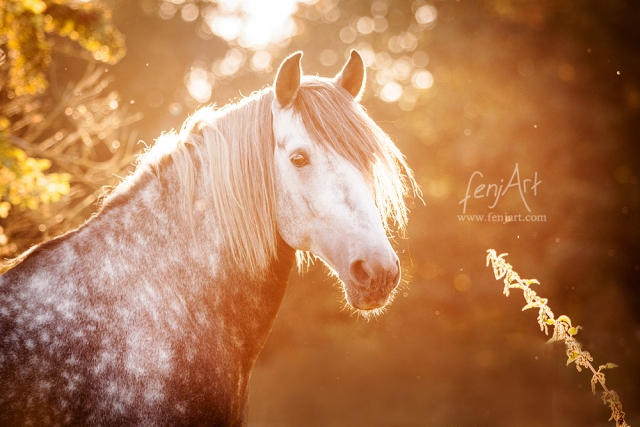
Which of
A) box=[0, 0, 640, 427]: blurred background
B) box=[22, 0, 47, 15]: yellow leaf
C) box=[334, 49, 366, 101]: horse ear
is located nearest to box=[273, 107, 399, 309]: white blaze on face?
box=[334, 49, 366, 101]: horse ear

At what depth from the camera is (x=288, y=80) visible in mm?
2305

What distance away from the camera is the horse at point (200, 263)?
6.30ft

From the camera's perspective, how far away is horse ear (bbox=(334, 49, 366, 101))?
2639 mm

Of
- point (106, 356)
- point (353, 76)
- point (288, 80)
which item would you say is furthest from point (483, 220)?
point (106, 356)

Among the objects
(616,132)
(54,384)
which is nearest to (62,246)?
(54,384)

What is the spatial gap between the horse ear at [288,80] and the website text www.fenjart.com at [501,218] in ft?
30.7

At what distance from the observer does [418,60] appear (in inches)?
536

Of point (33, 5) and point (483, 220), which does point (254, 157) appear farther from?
point (483, 220)

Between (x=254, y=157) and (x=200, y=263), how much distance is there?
1.95ft

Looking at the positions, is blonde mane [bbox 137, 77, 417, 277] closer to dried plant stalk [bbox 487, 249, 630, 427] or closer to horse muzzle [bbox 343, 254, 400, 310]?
horse muzzle [bbox 343, 254, 400, 310]

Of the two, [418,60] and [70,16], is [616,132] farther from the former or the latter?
[70,16]

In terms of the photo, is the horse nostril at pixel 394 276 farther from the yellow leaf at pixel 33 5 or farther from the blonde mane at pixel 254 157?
the yellow leaf at pixel 33 5

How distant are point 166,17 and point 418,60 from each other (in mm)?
9157

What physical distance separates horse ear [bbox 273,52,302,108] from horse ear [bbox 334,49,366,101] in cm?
42
